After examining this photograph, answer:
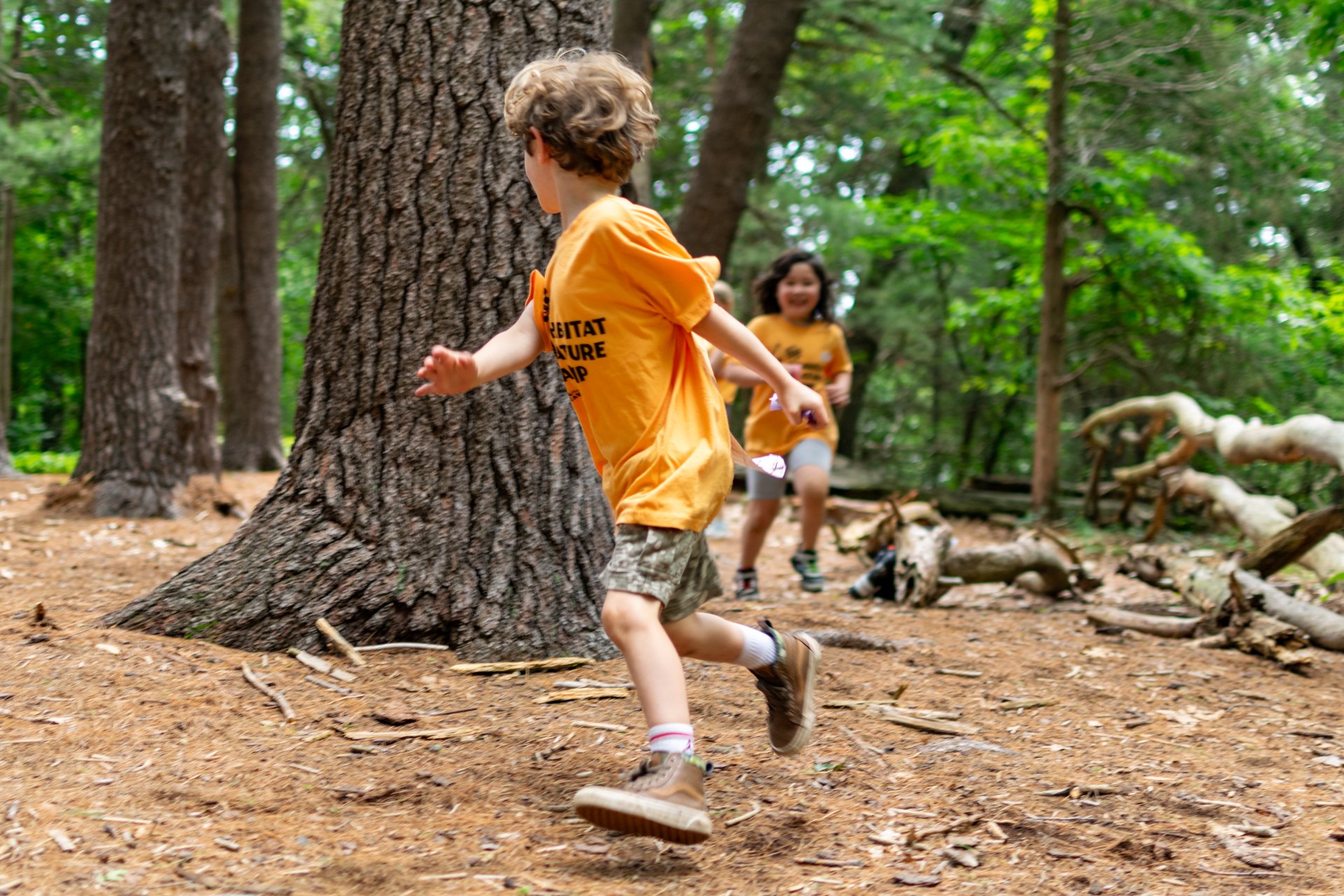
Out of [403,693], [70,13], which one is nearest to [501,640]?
[403,693]

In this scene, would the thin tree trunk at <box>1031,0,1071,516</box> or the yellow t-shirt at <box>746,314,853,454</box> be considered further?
the thin tree trunk at <box>1031,0,1071,516</box>

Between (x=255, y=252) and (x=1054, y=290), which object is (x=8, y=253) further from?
(x=1054, y=290)

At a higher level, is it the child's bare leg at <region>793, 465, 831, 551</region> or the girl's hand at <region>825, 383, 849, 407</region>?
the girl's hand at <region>825, 383, 849, 407</region>

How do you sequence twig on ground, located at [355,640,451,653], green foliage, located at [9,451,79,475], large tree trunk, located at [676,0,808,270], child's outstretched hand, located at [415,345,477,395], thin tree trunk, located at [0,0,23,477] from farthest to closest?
thin tree trunk, located at [0,0,23,477], green foliage, located at [9,451,79,475], large tree trunk, located at [676,0,808,270], twig on ground, located at [355,640,451,653], child's outstretched hand, located at [415,345,477,395]

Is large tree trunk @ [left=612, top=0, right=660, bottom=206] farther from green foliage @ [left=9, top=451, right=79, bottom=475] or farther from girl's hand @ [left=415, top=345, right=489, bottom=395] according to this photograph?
green foliage @ [left=9, top=451, right=79, bottom=475]

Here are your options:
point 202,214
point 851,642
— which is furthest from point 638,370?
point 202,214

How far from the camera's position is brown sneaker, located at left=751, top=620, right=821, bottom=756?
282 centimetres

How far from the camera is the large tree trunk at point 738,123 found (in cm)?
909

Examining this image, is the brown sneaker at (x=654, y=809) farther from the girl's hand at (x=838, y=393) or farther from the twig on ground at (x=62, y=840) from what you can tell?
the girl's hand at (x=838, y=393)

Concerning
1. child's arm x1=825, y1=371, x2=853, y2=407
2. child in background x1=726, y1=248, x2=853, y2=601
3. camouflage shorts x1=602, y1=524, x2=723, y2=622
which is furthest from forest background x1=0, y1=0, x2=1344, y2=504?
camouflage shorts x1=602, y1=524, x2=723, y2=622

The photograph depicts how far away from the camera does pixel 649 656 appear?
241 centimetres

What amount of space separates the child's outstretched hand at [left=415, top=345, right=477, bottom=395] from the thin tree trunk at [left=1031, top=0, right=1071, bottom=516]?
8.34 m

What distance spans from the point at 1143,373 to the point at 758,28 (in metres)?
5.27

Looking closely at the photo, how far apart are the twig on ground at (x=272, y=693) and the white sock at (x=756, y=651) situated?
1.29 metres
